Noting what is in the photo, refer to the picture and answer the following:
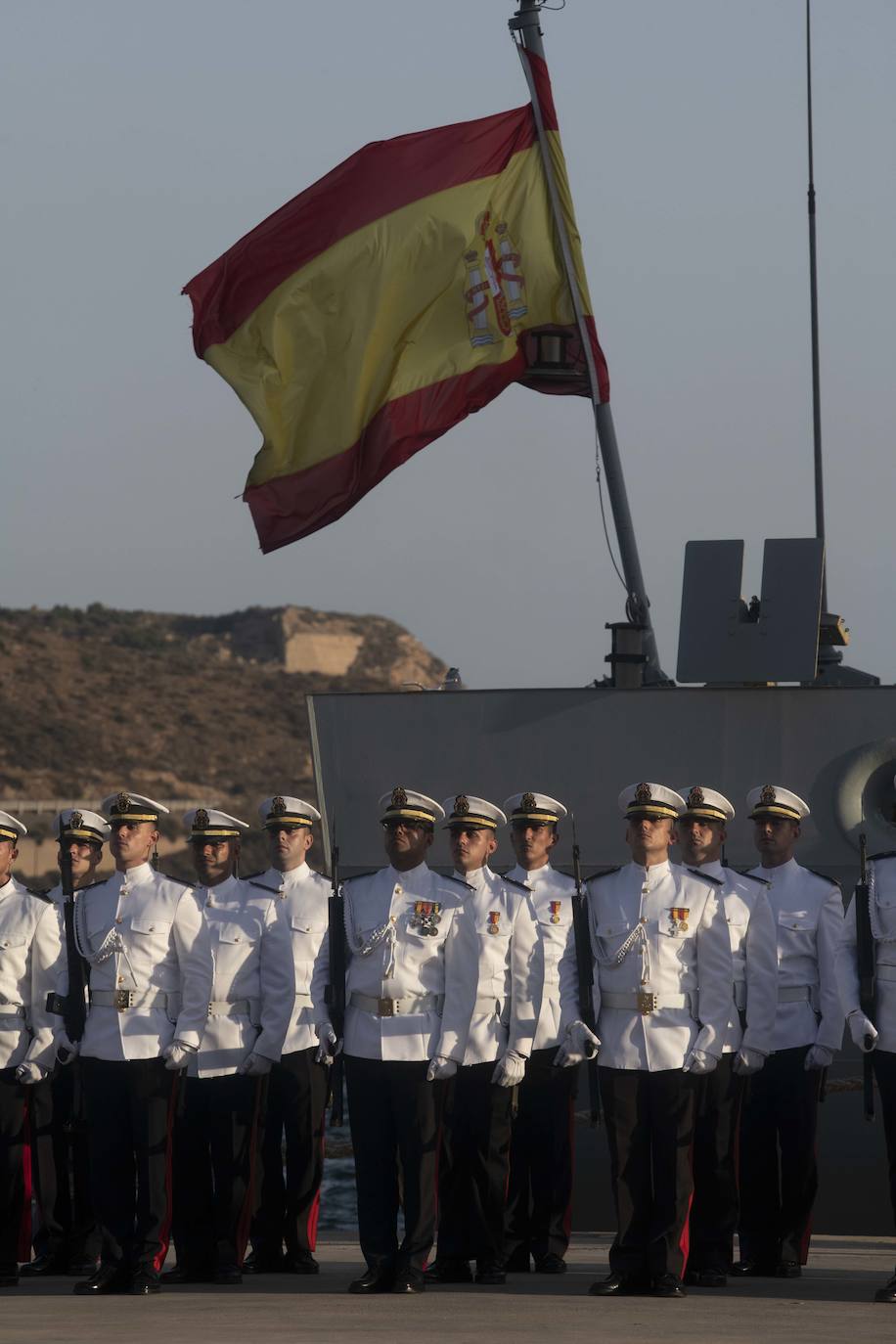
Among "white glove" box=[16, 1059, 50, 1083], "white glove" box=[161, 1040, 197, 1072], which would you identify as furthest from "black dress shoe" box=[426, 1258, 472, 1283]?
"white glove" box=[16, 1059, 50, 1083]

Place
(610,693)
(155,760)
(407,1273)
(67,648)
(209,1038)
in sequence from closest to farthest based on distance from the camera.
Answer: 1. (407,1273)
2. (209,1038)
3. (610,693)
4. (155,760)
5. (67,648)

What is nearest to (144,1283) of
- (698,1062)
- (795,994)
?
(698,1062)

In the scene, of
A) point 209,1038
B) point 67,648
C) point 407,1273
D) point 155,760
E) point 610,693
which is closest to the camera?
point 407,1273

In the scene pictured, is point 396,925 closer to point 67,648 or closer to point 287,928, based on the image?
point 287,928

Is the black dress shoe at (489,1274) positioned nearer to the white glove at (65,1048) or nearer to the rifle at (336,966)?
the rifle at (336,966)

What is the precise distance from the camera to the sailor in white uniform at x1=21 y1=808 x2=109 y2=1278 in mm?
7418

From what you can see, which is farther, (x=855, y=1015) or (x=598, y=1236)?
(x=598, y=1236)

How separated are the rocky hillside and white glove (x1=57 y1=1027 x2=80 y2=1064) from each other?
163 ft

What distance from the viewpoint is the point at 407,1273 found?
21.5 ft

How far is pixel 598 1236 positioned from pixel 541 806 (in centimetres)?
273

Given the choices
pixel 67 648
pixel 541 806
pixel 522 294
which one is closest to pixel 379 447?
pixel 522 294

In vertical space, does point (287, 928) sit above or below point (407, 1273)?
above

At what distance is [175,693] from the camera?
236 feet

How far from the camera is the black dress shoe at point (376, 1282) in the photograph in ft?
21.5
